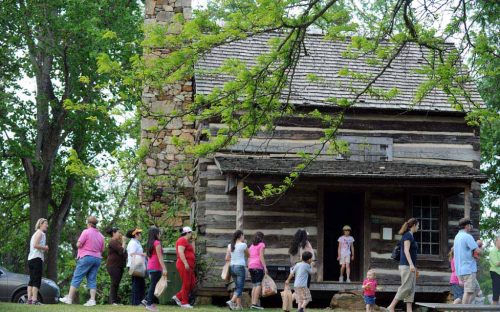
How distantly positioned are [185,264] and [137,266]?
96 centimetres

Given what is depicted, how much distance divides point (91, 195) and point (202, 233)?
13298 millimetres

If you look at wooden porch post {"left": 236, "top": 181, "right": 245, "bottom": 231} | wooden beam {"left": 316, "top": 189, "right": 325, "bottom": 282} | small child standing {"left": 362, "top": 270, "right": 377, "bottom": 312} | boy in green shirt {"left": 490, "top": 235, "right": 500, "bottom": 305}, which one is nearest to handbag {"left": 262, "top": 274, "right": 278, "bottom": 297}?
small child standing {"left": 362, "top": 270, "right": 377, "bottom": 312}

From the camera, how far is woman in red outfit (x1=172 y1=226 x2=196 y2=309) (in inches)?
787

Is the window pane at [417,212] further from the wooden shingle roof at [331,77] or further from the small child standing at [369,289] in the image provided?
the small child standing at [369,289]

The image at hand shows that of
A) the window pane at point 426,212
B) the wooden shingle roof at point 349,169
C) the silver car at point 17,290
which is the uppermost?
the wooden shingle roof at point 349,169

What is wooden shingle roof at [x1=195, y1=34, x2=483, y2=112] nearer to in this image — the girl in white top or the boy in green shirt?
the boy in green shirt

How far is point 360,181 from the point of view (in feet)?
79.6

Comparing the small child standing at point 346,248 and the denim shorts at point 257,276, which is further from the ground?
the small child standing at point 346,248

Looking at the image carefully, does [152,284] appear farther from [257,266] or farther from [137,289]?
[257,266]

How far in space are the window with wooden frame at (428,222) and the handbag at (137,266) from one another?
26.1 ft

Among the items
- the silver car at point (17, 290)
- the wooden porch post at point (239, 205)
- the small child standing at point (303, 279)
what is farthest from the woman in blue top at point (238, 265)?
the silver car at point (17, 290)

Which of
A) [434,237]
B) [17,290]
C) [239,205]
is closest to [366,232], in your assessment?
[434,237]

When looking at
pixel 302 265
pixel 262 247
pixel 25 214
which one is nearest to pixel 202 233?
pixel 262 247

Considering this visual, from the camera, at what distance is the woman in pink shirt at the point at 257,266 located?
2089cm
